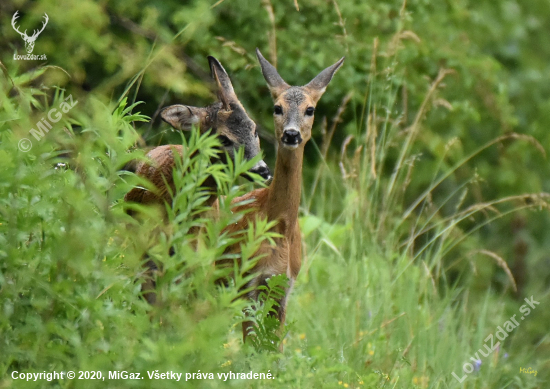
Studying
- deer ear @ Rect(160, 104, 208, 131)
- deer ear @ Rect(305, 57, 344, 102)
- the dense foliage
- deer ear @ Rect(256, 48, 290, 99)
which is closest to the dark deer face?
deer ear @ Rect(160, 104, 208, 131)

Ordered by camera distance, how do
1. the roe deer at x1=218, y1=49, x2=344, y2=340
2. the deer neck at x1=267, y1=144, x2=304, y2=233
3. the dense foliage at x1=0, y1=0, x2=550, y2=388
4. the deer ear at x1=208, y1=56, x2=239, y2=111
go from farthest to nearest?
1. the deer ear at x1=208, y1=56, x2=239, y2=111
2. the deer neck at x1=267, y1=144, x2=304, y2=233
3. the roe deer at x1=218, y1=49, x2=344, y2=340
4. the dense foliage at x1=0, y1=0, x2=550, y2=388

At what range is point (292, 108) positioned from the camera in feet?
17.2

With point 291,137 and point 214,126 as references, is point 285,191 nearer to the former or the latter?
point 291,137

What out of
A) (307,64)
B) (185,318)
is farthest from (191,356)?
(307,64)

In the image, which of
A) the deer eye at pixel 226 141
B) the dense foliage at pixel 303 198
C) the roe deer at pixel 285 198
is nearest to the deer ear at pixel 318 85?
the roe deer at pixel 285 198

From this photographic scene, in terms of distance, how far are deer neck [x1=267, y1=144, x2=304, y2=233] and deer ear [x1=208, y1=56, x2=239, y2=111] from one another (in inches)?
19.4

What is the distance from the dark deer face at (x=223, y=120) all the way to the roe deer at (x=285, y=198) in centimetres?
18

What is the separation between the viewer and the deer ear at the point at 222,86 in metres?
5.38

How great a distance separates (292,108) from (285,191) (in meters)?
0.52

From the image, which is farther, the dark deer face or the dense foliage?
the dark deer face

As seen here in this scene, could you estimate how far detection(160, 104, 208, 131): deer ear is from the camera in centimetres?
527

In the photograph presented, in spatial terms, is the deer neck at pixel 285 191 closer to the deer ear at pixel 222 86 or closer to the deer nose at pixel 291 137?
the deer nose at pixel 291 137

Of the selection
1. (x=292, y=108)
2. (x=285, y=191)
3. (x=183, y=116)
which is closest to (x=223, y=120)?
(x=183, y=116)

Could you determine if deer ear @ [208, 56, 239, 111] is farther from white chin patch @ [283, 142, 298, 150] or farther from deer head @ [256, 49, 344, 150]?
white chin patch @ [283, 142, 298, 150]
